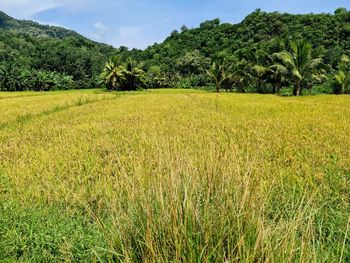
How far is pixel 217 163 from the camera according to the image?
3.12 m

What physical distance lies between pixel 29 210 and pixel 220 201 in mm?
2823

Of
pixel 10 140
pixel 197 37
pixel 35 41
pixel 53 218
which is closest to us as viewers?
pixel 53 218

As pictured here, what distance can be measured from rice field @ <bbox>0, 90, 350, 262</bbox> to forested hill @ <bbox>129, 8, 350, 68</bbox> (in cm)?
4078

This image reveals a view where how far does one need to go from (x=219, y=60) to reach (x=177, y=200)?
4752 centimetres

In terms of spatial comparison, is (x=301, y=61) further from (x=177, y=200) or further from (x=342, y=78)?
(x=177, y=200)

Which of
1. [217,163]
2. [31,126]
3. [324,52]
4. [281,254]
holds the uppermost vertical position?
[324,52]

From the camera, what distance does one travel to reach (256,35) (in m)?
65.1

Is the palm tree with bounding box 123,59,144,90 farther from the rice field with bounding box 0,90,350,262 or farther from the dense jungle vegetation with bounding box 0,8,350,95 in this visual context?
the rice field with bounding box 0,90,350,262

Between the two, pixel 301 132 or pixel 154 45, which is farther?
pixel 154 45

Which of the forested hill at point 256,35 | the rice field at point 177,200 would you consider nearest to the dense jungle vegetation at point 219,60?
the forested hill at point 256,35

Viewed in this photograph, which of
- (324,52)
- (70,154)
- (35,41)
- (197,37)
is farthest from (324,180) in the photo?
(35,41)

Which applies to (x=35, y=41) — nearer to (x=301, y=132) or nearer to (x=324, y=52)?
(x=324, y=52)

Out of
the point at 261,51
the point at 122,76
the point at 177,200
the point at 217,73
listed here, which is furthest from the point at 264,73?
the point at 177,200

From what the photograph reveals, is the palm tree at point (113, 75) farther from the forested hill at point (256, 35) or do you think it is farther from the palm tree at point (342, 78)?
the palm tree at point (342, 78)
